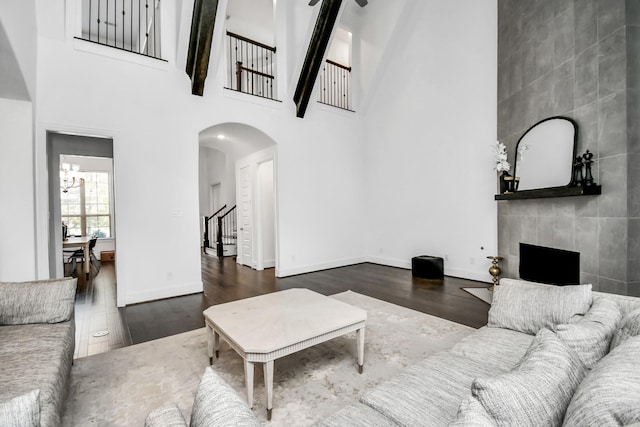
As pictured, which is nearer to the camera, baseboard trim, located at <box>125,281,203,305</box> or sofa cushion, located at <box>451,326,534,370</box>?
sofa cushion, located at <box>451,326,534,370</box>

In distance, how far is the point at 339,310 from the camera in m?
2.55

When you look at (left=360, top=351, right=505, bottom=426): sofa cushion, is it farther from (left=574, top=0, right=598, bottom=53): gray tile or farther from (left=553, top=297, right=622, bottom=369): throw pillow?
(left=574, top=0, right=598, bottom=53): gray tile

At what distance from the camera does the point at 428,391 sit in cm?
141

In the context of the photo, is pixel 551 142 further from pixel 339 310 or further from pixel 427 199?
pixel 339 310

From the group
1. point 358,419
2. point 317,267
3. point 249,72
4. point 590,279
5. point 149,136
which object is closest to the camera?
point 358,419

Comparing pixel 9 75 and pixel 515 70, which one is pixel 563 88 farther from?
pixel 9 75

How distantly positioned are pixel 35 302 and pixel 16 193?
1.75 meters

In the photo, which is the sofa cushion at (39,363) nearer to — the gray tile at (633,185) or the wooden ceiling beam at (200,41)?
the wooden ceiling beam at (200,41)

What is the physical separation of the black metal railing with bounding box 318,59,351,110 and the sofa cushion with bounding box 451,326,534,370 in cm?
605

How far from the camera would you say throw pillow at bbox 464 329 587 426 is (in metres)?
0.84

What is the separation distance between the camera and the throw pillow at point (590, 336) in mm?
1345

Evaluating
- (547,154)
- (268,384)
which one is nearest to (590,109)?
(547,154)

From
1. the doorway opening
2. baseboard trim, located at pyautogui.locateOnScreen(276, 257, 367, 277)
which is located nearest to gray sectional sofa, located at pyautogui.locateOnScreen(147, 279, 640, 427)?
baseboard trim, located at pyautogui.locateOnScreen(276, 257, 367, 277)

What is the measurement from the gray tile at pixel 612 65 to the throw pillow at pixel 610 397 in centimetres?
312
